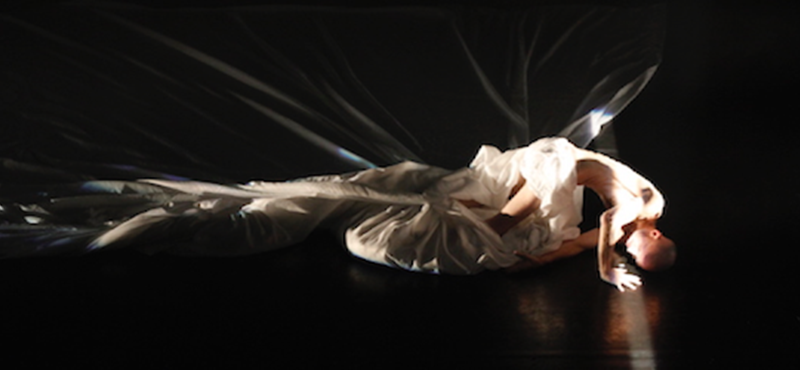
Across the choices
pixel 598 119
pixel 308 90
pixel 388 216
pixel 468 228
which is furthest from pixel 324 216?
pixel 598 119

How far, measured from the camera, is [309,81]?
11.0 feet

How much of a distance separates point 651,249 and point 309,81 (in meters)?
1.50

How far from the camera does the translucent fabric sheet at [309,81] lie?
320 cm

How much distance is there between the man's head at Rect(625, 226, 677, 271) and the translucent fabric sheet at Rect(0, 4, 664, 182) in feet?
2.26

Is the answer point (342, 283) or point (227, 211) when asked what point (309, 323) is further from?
point (227, 211)

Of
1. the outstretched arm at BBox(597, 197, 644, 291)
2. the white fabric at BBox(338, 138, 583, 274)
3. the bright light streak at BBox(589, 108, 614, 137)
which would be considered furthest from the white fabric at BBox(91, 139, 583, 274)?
the bright light streak at BBox(589, 108, 614, 137)

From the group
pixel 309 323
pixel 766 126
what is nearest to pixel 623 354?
pixel 309 323

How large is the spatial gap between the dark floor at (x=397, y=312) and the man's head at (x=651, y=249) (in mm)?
59

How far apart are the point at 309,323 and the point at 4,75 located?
1853 millimetres

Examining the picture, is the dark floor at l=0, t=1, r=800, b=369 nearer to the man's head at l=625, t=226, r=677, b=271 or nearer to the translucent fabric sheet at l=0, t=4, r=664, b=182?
the man's head at l=625, t=226, r=677, b=271

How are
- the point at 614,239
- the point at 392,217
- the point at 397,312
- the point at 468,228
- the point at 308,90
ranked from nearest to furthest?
the point at 397,312 → the point at 614,239 → the point at 468,228 → the point at 392,217 → the point at 308,90

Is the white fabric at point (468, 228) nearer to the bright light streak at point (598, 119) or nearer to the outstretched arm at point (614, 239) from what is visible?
the outstretched arm at point (614, 239)

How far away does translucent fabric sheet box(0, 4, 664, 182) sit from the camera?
320cm

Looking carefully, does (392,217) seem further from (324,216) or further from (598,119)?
(598,119)
